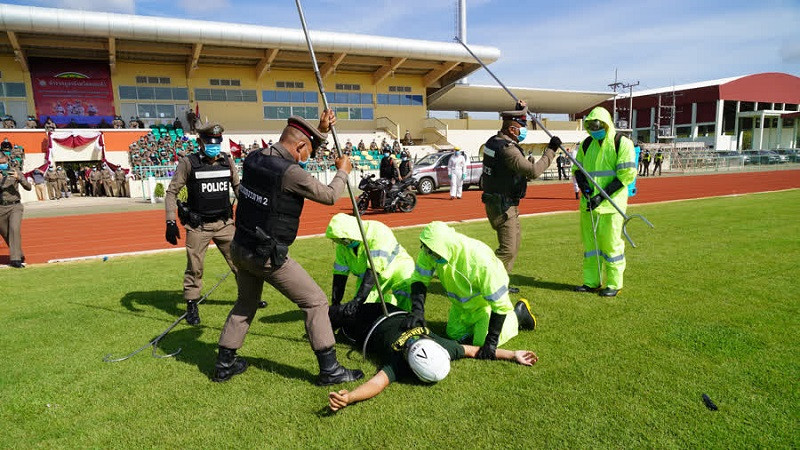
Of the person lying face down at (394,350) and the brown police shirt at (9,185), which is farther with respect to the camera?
the brown police shirt at (9,185)

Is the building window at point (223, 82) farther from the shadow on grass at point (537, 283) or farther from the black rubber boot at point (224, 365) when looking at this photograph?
the black rubber boot at point (224, 365)

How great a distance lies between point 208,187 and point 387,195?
30.0 feet

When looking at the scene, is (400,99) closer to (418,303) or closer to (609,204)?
(609,204)

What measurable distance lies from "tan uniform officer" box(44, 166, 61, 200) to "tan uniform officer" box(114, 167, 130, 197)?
2.84m

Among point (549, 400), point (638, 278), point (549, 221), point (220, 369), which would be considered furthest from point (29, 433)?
point (549, 221)

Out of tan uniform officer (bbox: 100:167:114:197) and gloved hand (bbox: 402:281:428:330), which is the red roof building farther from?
gloved hand (bbox: 402:281:428:330)

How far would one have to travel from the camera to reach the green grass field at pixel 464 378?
281cm

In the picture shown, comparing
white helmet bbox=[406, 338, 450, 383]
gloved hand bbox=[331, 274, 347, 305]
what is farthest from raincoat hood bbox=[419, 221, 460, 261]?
gloved hand bbox=[331, 274, 347, 305]

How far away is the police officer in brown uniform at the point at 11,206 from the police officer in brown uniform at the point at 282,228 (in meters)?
6.58

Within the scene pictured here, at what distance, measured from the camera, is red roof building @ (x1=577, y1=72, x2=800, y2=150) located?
52656 mm

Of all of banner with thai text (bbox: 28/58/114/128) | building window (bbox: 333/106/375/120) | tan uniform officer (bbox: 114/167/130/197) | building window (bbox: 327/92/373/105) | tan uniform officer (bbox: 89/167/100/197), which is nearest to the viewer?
tan uniform officer (bbox: 114/167/130/197)

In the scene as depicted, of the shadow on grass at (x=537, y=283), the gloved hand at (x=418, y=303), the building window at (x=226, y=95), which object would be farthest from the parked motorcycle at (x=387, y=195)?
the building window at (x=226, y=95)

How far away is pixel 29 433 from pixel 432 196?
16.8 meters

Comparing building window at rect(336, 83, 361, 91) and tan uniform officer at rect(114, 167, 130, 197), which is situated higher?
building window at rect(336, 83, 361, 91)
